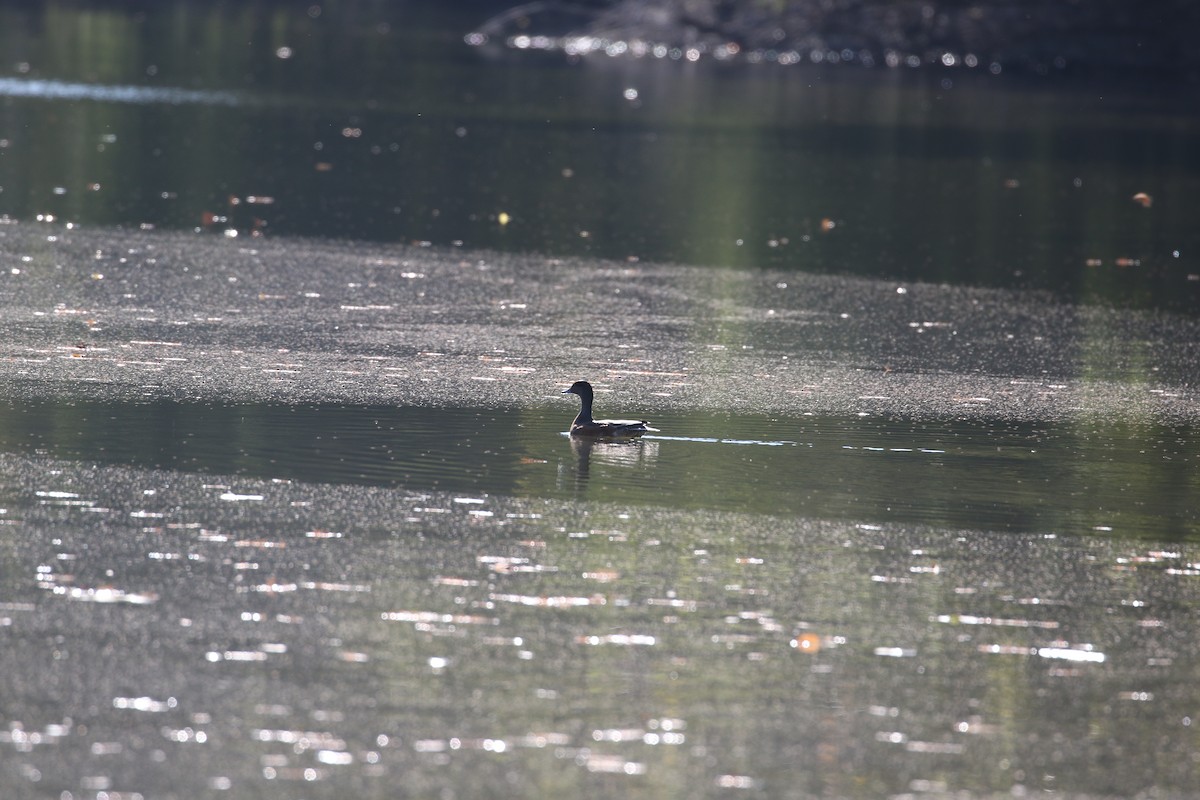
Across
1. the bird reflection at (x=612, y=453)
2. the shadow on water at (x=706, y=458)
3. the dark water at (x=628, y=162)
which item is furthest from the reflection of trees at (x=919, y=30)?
the bird reflection at (x=612, y=453)

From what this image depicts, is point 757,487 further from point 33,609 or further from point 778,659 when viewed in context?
point 33,609

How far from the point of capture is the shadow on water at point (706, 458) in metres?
8.95

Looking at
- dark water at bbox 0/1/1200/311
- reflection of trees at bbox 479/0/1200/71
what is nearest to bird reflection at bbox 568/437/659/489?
dark water at bbox 0/1/1200/311

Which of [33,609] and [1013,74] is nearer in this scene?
[33,609]

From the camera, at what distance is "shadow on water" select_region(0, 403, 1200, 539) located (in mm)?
8953

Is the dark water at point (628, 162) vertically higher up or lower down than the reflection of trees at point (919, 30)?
lower down

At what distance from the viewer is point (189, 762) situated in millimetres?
5629

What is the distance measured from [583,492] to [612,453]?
2.50 ft

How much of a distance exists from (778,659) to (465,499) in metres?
2.28

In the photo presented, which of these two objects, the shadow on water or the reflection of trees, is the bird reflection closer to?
the shadow on water

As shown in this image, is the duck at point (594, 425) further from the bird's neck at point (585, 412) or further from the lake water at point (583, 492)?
the lake water at point (583, 492)

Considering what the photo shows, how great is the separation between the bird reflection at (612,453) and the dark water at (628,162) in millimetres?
7426

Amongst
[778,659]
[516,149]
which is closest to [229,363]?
[778,659]

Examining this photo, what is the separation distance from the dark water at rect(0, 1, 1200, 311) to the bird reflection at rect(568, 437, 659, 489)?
24.4 feet
